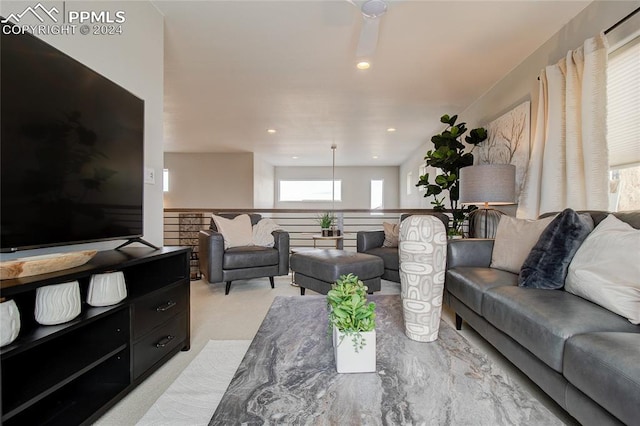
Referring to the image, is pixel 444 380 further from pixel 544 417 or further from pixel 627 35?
pixel 627 35

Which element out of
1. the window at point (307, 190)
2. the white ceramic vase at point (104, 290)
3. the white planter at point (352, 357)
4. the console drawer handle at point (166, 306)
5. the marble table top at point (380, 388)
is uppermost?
the window at point (307, 190)

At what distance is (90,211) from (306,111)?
3.54 meters

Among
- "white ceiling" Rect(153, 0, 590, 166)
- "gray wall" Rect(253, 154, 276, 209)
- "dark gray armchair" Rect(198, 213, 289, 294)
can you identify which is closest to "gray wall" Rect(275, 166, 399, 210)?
"gray wall" Rect(253, 154, 276, 209)

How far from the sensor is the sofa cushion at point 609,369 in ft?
2.83

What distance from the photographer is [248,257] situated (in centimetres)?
345

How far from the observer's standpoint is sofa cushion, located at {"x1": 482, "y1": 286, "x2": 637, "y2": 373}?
1197 millimetres

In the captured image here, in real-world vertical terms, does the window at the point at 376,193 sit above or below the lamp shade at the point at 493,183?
above

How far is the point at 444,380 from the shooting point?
35.2 inches

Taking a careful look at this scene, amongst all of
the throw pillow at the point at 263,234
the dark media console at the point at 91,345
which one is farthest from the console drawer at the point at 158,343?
the throw pillow at the point at 263,234

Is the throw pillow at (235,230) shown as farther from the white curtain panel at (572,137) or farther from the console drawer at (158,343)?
the white curtain panel at (572,137)

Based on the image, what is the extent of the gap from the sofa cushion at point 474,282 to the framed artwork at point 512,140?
1400 mm

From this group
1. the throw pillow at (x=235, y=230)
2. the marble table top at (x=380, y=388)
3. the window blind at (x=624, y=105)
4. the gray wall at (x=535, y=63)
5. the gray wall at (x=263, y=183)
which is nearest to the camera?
the marble table top at (x=380, y=388)

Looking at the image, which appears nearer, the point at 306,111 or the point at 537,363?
the point at 537,363

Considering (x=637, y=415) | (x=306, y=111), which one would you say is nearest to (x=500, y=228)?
(x=637, y=415)
